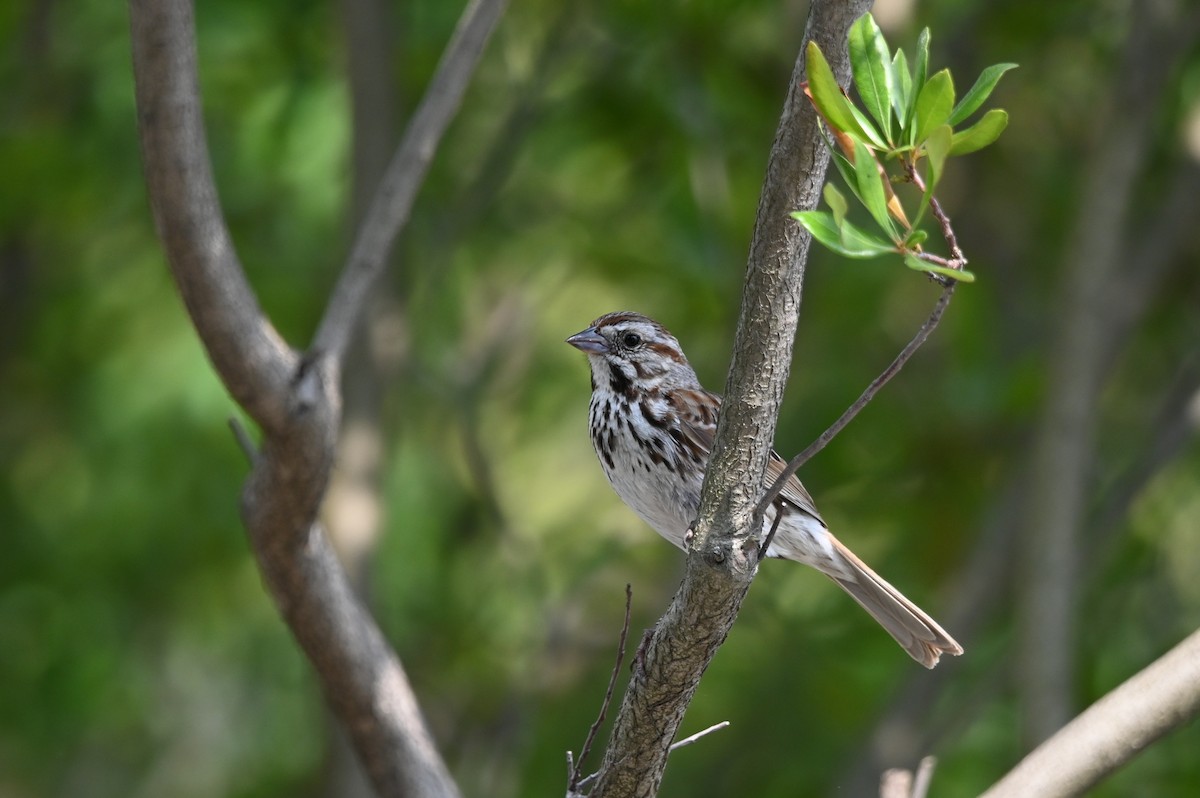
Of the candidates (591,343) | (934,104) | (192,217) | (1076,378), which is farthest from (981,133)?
(1076,378)

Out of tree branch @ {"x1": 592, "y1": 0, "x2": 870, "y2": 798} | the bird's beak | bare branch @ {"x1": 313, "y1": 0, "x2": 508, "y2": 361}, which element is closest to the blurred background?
the bird's beak

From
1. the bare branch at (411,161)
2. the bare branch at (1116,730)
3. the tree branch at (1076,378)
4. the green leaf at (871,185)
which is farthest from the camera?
the tree branch at (1076,378)

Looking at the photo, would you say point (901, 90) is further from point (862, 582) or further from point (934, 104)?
point (862, 582)

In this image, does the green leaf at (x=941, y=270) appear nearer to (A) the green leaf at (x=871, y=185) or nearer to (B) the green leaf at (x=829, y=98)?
(A) the green leaf at (x=871, y=185)

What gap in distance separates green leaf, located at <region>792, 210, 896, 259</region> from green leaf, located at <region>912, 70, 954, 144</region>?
176 mm

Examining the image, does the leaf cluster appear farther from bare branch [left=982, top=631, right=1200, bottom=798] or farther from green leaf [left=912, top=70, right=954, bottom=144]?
bare branch [left=982, top=631, right=1200, bottom=798]

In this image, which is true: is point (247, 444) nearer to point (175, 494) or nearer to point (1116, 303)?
point (175, 494)

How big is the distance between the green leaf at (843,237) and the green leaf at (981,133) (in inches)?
6.6

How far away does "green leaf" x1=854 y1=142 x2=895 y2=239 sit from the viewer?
1967 millimetres

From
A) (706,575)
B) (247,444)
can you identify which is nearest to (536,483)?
(247,444)

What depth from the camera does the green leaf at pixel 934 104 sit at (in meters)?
1.99

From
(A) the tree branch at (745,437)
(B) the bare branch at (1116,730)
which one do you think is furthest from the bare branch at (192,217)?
(B) the bare branch at (1116,730)

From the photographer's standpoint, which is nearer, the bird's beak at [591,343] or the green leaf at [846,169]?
the green leaf at [846,169]

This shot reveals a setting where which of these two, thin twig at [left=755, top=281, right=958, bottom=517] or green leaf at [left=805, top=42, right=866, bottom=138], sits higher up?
green leaf at [left=805, top=42, right=866, bottom=138]
